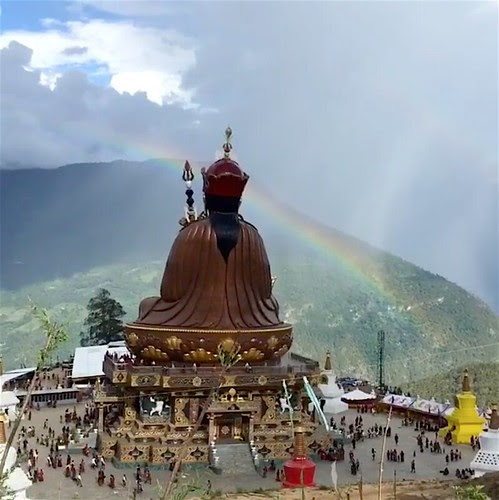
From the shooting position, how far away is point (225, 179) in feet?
81.3

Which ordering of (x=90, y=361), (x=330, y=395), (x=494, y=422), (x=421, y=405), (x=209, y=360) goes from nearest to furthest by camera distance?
(x=494, y=422), (x=209, y=360), (x=421, y=405), (x=330, y=395), (x=90, y=361)

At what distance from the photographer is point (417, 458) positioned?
890 inches

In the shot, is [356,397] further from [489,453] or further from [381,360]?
[489,453]

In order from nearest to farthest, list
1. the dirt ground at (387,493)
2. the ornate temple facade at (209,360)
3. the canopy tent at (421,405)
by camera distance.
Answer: the dirt ground at (387,493), the ornate temple facade at (209,360), the canopy tent at (421,405)

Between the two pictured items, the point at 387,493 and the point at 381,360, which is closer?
the point at 387,493

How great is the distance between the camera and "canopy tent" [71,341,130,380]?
113ft

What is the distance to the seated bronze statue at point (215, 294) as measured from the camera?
2323 cm

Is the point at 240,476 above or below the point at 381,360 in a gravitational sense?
below

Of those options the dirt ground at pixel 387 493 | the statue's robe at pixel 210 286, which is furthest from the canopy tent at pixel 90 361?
the dirt ground at pixel 387 493

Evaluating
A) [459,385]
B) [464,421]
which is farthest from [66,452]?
[459,385]

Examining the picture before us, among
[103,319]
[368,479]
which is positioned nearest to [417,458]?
[368,479]

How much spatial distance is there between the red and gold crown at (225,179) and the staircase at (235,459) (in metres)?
8.11

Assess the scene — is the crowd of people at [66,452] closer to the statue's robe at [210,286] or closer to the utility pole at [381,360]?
the statue's robe at [210,286]

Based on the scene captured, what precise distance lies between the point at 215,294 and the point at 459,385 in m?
32.5
